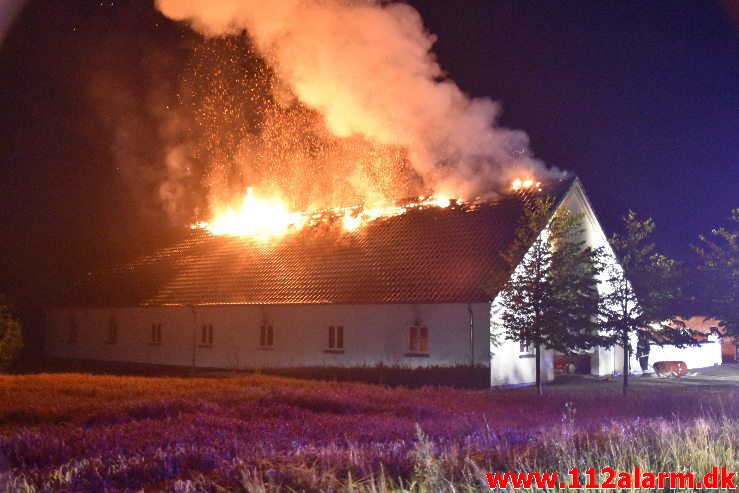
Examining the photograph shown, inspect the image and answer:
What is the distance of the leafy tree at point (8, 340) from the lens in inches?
1346

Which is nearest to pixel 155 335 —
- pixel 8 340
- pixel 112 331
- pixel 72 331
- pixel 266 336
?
pixel 112 331

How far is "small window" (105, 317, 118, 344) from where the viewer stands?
39.2 meters

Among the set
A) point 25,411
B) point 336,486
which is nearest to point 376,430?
point 336,486

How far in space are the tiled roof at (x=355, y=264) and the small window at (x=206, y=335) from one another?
3.72ft

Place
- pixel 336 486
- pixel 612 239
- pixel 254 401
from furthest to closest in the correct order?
pixel 612 239, pixel 254 401, pixel 336 486

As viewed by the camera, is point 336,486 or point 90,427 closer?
point 336,486

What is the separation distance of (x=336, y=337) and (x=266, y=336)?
12.2 ft

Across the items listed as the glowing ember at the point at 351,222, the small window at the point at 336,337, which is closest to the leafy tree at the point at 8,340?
the small window at the point at 336,337

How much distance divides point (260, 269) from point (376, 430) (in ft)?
70.7

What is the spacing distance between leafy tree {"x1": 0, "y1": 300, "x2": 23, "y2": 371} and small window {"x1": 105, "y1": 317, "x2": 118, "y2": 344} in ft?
15.8

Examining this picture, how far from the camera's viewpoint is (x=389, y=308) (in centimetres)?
2828

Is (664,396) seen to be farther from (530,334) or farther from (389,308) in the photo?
(389,308)

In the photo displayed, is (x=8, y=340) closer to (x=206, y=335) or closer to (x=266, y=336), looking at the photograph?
(x=206, y=335)

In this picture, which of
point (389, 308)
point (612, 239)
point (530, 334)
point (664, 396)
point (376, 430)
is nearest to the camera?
point (376, 430)
